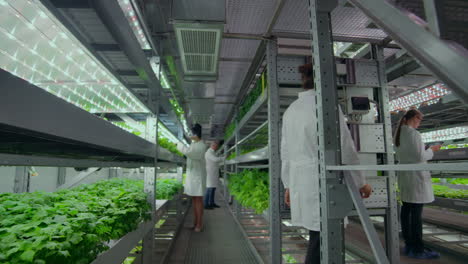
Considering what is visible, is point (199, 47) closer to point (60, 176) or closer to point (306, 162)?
point (306, 162)

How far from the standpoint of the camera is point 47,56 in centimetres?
127

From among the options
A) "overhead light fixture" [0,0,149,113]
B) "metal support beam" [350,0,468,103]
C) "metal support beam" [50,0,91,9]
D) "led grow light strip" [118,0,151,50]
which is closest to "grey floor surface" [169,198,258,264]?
"overhead light fixture" [0,0,149,113]

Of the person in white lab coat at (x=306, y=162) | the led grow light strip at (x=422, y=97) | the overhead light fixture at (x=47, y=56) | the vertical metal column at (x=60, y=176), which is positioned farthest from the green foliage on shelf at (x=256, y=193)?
the led grow light strip at (x=422, y=97)

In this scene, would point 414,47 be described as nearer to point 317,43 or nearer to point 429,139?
point 317,43

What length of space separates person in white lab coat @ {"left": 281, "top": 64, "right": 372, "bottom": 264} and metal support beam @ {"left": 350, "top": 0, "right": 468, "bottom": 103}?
3.66 feet

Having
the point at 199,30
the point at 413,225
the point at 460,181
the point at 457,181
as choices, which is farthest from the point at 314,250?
the point at 457,181

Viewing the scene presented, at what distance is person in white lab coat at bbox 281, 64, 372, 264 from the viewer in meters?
1.95

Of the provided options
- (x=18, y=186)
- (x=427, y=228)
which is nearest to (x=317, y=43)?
(x=18, y=186)

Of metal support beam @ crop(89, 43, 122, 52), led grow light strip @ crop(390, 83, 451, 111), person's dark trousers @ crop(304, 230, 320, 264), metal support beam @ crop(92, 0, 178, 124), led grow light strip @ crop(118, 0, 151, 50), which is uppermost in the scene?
led grow light strip @ crop(118, 0, 151, 50)

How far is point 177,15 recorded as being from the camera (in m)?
2.67

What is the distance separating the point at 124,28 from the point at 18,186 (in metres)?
1.99

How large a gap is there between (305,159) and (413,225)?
238cm

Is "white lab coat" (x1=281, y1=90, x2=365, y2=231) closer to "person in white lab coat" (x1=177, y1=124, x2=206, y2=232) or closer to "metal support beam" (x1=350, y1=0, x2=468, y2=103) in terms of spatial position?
"metal support beam" (x1=350, y1=0, x2=468, y2=103)

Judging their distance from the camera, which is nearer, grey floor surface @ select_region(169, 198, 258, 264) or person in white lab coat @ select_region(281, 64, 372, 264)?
person in white lab coat @ select_region(281, 64, 372, 264)
